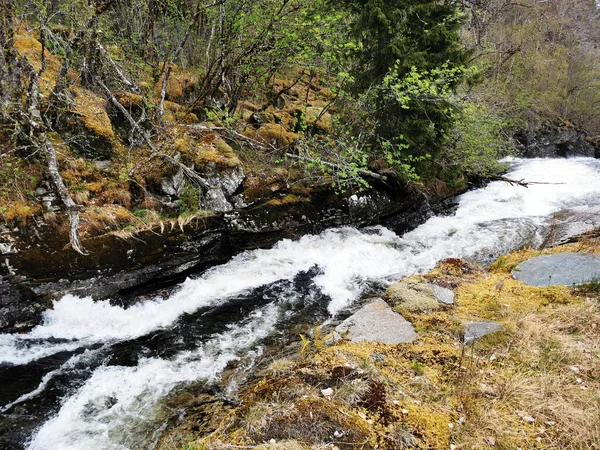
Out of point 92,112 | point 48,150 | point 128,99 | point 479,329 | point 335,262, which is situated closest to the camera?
point 479,329

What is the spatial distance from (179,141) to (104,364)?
533 centimetres

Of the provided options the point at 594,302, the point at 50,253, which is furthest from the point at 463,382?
the point at 50,253

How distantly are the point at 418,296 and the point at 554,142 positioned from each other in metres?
32.9

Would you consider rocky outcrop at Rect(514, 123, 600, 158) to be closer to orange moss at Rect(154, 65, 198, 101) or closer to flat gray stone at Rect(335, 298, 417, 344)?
orange moss at Rect(154, 65, 198, 101)

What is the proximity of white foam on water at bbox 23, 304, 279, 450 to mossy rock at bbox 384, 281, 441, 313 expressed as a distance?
2.28 metres

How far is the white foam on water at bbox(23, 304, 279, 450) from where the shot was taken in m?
3.81

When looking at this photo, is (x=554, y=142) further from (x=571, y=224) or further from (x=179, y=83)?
(x=179, y=83)

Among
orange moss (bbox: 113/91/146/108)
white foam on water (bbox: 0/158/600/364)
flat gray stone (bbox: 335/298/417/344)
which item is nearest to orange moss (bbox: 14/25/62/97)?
orange moss (bbox: 113/91/146/108)

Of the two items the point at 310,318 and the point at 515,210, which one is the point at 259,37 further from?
the point at 515,210

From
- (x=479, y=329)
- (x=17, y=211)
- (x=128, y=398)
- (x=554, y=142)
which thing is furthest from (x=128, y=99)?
(x=554, y=142)

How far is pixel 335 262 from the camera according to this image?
8.63m

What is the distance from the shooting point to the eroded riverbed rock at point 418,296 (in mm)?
4934

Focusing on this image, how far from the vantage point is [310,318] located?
6395 mm

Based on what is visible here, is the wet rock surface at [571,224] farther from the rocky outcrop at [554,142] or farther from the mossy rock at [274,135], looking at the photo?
the rocky outcrop at [554,142]
